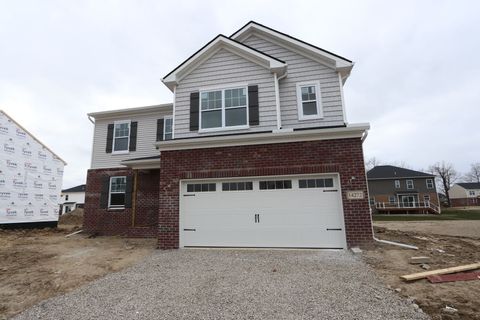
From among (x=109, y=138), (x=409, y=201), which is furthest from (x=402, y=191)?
(x=109, y=138)

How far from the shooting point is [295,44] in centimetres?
995

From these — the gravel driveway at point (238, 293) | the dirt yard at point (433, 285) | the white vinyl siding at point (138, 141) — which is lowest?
the gravel driveway at point (238, 293)

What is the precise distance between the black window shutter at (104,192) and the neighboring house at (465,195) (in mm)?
71067

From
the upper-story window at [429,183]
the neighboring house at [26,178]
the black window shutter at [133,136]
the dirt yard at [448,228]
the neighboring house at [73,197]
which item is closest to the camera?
the dirt yard at [448,228]

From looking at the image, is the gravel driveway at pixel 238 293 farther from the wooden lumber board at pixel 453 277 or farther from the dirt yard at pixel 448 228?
the dirt yard at pixel 448 228

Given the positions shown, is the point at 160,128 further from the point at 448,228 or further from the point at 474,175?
the point at 474,175

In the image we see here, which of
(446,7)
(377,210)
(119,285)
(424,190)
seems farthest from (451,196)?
(119,285)

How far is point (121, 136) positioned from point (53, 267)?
8.08m

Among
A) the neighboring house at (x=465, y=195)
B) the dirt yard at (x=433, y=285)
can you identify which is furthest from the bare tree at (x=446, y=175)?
the dirt yard at (x=433, y=285)

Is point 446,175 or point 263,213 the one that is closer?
point 263,213

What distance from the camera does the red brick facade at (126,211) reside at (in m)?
11.6

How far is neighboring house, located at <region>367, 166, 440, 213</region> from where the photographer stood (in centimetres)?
3584

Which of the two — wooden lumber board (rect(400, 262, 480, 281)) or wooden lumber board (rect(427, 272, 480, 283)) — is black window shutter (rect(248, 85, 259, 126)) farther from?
wooden lumber board (rect(427, 272, 480, 283))

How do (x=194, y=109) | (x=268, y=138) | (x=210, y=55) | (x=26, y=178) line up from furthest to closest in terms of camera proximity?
(x=26, y=178)
(x=210, y=55)
(x=194, y=109)
(x=268, y=138)
